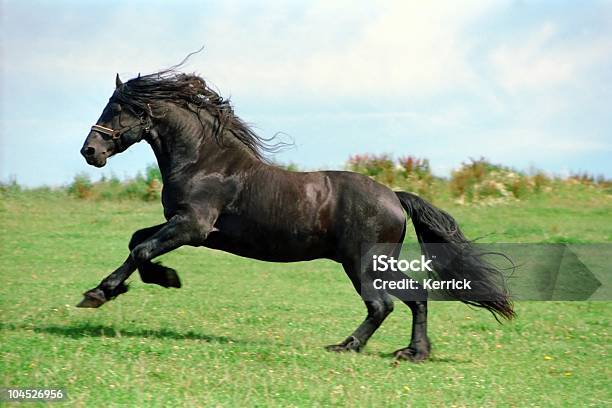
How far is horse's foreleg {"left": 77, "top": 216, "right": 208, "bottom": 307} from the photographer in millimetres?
8539

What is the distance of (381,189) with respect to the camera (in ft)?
29.8

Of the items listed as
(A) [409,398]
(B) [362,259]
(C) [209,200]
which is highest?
(C) [209,200]

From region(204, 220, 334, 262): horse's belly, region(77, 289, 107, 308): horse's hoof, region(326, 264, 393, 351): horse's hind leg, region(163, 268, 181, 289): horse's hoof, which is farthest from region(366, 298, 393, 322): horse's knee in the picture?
region(77, 289, 107, 308): horse's hoof

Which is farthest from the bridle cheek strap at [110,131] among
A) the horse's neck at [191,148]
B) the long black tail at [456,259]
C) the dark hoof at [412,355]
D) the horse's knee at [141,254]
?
the dark hoof at [412,355]

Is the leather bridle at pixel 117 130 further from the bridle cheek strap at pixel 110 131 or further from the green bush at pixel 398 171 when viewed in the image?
Result: the green bush at pixel 398 171

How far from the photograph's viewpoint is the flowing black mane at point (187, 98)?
9.15 m

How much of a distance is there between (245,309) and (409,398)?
16.1 feet

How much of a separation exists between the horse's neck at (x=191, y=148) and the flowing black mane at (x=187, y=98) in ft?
0.30

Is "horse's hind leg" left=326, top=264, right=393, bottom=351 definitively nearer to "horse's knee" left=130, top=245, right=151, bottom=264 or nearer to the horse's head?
"horse's knee" left=130, top=245, right=151, bottom=264

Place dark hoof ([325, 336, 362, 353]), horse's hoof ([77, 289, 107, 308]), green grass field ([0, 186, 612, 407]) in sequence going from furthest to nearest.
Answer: dark hoof ([325, 336, 362, 353]), horse's hoof ([77, 289, 107, 308]), green grass field ([0, 186, 612, 407])

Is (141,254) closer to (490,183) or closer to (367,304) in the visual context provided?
(367,304)

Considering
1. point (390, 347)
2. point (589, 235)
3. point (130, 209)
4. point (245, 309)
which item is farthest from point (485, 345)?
point (130, 209)

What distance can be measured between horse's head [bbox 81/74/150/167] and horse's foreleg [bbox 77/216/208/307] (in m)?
1.06

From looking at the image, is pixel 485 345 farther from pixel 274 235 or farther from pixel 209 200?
pixel 209 200
